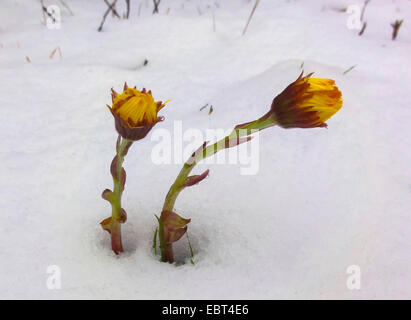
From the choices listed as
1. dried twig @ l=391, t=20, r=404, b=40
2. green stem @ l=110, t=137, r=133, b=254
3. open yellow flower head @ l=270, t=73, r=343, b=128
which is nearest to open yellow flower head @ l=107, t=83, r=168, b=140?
green stem @ l=110, t=137, r=133, b=254

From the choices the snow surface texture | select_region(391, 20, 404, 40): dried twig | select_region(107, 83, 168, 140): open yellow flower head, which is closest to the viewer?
select_region(107, 83, 168, 140): open yellow flower head

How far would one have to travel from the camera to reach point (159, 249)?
1032mm

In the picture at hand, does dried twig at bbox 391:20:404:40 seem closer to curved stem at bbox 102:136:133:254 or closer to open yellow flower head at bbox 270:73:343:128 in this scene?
open yellow flower head at bbox 270:73:343:128

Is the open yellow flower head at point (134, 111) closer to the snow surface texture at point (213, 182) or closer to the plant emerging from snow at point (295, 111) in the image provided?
the plant emerging from snow at point (295, 111)

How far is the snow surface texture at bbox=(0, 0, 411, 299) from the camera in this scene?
91 cm

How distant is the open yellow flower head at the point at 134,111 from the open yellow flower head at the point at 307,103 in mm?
249

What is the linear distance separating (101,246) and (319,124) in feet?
1.89

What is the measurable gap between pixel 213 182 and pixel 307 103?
1.47ft

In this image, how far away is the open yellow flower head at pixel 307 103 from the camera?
2.63ft

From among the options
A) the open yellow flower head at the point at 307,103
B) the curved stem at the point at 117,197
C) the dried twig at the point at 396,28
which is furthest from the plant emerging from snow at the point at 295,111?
the dried twig at the point at 396,28

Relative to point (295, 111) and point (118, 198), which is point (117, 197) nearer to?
point (118, 198)

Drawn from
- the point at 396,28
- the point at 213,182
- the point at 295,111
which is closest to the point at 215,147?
Answer: the point at 295,111

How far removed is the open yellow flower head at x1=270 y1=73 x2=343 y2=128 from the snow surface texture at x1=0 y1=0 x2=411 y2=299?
319 millimetres

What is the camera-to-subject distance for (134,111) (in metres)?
0.79
